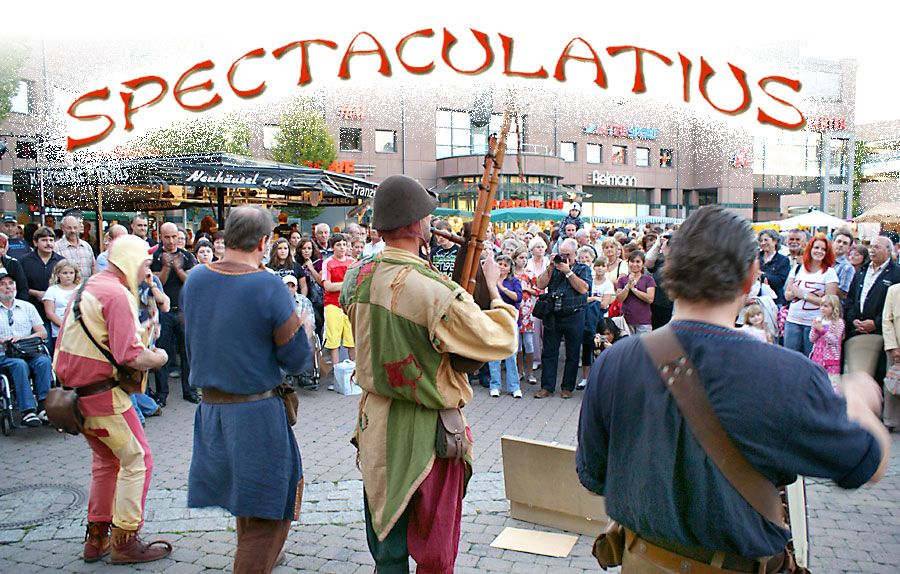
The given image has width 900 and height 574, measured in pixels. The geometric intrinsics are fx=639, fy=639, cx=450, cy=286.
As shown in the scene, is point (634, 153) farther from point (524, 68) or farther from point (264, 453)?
point (264, 453)

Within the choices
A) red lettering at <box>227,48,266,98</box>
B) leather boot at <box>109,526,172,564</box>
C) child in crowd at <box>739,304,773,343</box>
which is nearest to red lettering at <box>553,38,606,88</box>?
child in crowd at <box>739,304,773,343</box>

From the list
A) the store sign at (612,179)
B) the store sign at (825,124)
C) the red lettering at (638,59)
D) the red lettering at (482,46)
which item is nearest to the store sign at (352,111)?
the store sign at (612,179)

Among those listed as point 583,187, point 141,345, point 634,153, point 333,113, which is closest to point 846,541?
point 141,345

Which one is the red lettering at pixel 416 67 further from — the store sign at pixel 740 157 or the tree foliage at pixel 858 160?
the tree foliage at pixel 858 160

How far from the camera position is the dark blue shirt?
1515 mm

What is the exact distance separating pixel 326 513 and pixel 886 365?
515cm

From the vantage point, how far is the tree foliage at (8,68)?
45.5ft

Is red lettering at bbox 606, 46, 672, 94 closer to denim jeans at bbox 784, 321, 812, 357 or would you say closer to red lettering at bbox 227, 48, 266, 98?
denim jeans at bbox 784, 321, 812, 357

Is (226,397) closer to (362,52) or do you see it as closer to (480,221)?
(480,221)

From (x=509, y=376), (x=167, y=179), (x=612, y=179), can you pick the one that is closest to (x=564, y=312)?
(x=509, y=376)

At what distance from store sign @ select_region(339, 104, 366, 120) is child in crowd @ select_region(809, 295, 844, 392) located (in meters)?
30.6

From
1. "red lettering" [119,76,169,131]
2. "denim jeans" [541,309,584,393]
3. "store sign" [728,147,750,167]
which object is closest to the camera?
"denim jeans" [541,309,584,393]

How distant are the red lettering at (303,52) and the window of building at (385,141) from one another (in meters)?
28.2

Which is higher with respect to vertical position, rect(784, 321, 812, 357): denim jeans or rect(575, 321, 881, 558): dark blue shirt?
rect(575, 321, 881, 558): dark blue shirt
